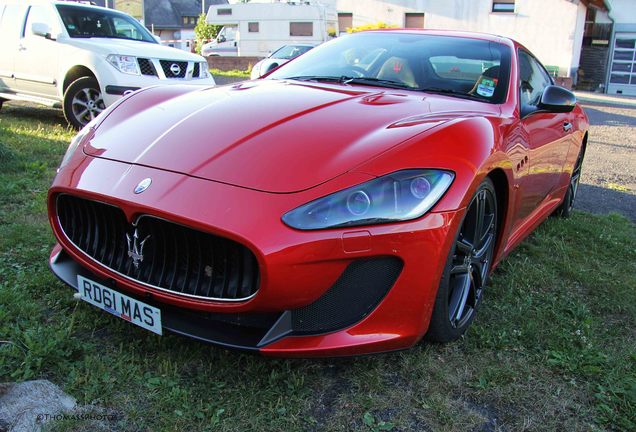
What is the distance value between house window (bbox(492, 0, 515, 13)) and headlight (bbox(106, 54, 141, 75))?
23796 mm

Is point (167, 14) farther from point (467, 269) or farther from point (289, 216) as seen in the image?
point (289, 216)

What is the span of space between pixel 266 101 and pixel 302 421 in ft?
4.77

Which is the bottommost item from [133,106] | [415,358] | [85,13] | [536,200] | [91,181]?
[415,358]

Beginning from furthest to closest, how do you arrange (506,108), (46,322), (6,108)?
(6,108) < (506,108) < (46,322)

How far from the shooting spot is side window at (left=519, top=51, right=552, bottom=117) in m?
3.21

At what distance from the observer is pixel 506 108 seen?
9.64 ft

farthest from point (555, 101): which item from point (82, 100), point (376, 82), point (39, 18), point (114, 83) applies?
point (39, 18)

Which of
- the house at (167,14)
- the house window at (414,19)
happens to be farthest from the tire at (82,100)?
the house at (167,14)

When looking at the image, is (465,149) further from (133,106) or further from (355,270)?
(133,106)

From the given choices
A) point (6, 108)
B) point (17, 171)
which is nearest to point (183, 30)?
point (6, 108)

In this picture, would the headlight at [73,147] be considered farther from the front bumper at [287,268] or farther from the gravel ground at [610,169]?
the gravel ground at [610,169]

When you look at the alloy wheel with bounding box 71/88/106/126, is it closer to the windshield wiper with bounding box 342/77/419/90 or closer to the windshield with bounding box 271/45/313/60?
the windshield wiper with bounding box 342/77/419/90

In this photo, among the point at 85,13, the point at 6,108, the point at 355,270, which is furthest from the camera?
the point at 6,108
